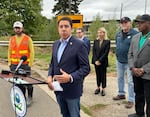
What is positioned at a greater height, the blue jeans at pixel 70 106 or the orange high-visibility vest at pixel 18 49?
the orange high-visibility vest at pixel 18 49

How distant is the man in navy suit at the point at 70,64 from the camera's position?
16.5 feet

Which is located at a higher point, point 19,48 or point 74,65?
point 74,65

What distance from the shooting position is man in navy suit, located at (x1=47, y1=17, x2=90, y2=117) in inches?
198

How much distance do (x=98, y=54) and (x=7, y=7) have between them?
35.3 metres

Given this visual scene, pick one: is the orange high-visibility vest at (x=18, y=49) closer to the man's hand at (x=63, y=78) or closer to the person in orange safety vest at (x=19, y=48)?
the person in orange safety vest at (x=19, y=48)

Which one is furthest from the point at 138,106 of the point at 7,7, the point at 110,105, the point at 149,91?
the point at 7,7

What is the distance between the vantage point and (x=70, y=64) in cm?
507

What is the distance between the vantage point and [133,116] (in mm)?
7160

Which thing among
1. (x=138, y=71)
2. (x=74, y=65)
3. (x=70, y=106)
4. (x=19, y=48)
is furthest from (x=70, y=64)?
(x=19, y=48)

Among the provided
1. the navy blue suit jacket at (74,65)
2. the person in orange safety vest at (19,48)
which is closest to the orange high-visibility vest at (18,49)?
the person in orange safety vest at (19,48)

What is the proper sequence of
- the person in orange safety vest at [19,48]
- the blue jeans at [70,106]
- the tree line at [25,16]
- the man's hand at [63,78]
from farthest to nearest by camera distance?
1. the tree line at [25,16]
2. the person in orange safety vest at [19,48]
3. the blue jeans at [70,106]
4. the man's hand at [63,78]

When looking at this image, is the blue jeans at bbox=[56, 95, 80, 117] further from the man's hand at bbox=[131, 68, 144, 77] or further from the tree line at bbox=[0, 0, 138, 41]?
the tree line at bbox=[0, 0, 138, 41]

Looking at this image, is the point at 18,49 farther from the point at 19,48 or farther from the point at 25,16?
the point at 25,16

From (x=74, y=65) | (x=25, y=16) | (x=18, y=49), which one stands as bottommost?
(x=25, y=16)
